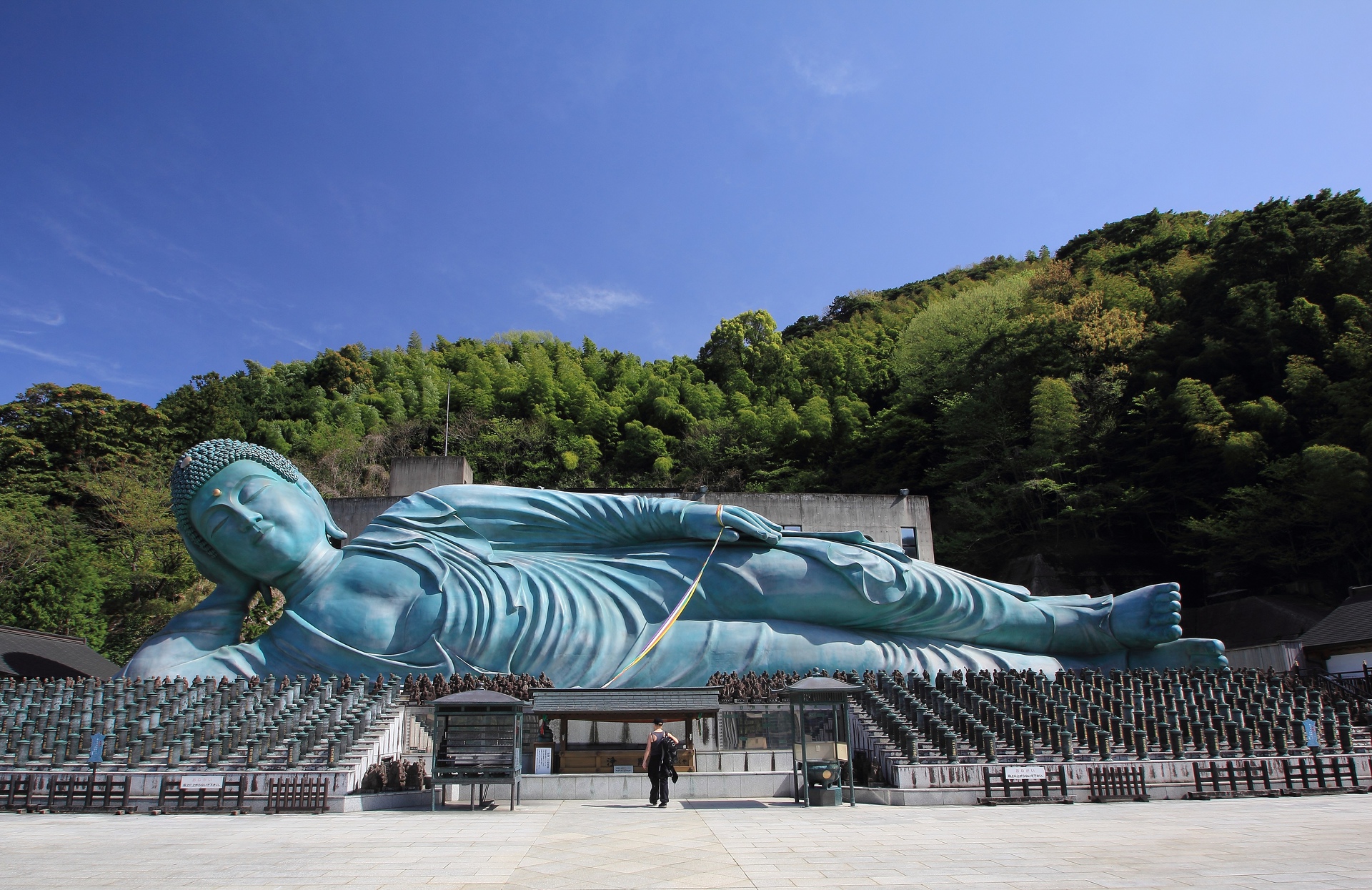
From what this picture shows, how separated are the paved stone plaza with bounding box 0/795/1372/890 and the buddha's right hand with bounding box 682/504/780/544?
672cm

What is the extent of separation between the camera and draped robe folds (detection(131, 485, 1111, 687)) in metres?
13.9

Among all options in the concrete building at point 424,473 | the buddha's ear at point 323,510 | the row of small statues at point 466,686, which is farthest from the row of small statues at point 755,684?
the concrete building at point 424,473

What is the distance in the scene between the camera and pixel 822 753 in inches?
370

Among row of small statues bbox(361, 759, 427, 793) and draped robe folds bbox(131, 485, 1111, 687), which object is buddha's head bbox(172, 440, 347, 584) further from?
row of small statues bbox(361, 759, 427, 793)

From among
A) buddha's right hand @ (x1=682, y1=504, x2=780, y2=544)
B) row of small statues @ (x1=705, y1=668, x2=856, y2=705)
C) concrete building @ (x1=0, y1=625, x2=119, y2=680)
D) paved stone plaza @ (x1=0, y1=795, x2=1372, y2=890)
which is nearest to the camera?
paved stone plaza @ (x1=0, y1=795, x2=1372, y2=890)

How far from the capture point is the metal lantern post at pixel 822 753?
30.6 feet

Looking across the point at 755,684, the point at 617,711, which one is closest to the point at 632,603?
the point at 755,684

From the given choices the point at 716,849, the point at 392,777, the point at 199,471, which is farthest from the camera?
the point at 199,471

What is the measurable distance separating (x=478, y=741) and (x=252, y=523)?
670 cm

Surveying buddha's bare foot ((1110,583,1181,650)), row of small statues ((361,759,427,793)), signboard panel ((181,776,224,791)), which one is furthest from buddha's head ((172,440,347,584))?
buddha's bare foot ((1110,583,1181,650))

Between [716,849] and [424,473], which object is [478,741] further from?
[424,473]

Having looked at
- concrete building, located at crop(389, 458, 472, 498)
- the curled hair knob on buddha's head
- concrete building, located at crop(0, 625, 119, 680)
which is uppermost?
concrete building, located at crop(389, 458, 472, 498)

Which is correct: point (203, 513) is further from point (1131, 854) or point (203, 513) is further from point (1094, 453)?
point (1094, 453)

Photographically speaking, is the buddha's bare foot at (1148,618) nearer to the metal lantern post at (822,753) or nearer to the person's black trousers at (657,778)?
the metal lantern post at (822,753)
